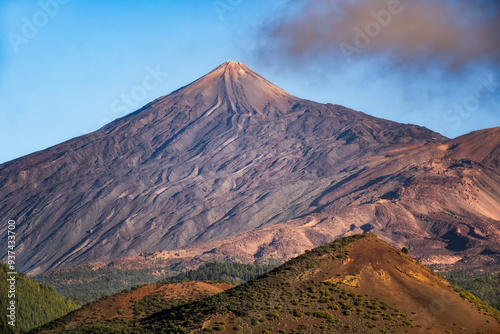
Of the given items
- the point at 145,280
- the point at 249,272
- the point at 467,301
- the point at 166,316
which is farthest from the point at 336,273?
the point at 145,280

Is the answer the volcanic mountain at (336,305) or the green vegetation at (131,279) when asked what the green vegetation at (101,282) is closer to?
the green vegetation at (131,279)

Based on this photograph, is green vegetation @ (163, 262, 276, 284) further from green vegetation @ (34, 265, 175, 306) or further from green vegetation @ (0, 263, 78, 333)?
green vegetation @ (0, 263, 78, 333)

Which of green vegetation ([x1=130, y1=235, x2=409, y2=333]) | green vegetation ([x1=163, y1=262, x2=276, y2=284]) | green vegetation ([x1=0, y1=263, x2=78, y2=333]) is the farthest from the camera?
green vegetation ([x1=163, y1=262, x2=276, y2=284])

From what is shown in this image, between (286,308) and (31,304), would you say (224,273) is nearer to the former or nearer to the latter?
(31,304)

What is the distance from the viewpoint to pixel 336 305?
4728 cm

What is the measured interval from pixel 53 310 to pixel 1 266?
13677 millimetres

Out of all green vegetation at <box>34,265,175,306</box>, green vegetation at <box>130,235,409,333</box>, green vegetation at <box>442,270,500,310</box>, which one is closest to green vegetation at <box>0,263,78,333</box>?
green vegetation at <box>130,235,409,333</box>

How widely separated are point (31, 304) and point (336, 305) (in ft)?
245

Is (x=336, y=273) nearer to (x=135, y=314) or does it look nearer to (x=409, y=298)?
(x=409, y=298)

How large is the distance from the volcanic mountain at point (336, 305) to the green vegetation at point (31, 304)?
47.8 metres

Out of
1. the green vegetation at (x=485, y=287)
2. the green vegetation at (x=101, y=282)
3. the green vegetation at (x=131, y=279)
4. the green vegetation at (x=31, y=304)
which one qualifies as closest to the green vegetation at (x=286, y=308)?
the green vegetation at (x=31, y=304)

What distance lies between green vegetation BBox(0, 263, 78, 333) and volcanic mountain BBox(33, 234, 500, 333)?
157 ft

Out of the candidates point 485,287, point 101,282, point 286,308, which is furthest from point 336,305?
point 101,282

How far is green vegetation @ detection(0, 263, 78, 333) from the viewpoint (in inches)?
3937
